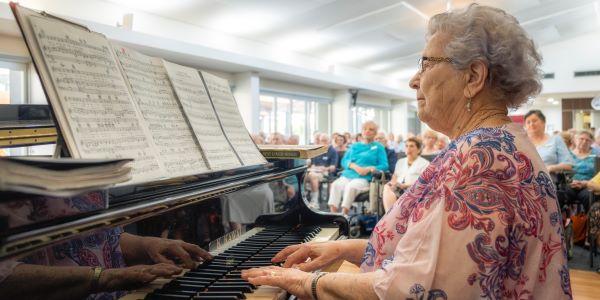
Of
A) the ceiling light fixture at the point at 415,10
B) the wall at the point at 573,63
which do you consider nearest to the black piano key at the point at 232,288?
the ceiling light fixture at the point at 415,10

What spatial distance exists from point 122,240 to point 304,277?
47 centimetres

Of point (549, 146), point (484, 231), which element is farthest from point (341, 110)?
point (484, 231)

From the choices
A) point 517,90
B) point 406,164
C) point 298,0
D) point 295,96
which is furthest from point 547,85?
point 517,90

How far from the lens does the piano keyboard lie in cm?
118

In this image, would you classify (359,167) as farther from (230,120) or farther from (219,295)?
(219,295)

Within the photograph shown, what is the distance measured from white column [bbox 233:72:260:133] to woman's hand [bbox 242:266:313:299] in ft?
29.0

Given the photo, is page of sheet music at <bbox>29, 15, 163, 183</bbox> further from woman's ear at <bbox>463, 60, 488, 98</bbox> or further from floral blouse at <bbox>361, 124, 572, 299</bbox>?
woman's ear at <bbox>463, 60, 488, 98</bbox>

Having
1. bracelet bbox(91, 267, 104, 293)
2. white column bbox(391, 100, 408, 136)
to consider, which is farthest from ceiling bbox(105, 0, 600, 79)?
bracelet bbox(91, 267, 104, 293)

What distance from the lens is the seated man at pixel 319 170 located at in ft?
25.8

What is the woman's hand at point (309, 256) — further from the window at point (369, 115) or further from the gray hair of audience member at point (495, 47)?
the window at point (369, 115)

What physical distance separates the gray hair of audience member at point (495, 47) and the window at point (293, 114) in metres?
9.93

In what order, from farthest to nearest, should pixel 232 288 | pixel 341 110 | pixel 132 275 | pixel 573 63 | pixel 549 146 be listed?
pixel 573 63, pixel 341 110, pixel 549 146, pixel 232 288, pixel 132 275

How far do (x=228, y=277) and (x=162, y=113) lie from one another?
1.77ft

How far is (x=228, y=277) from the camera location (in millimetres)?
1328
